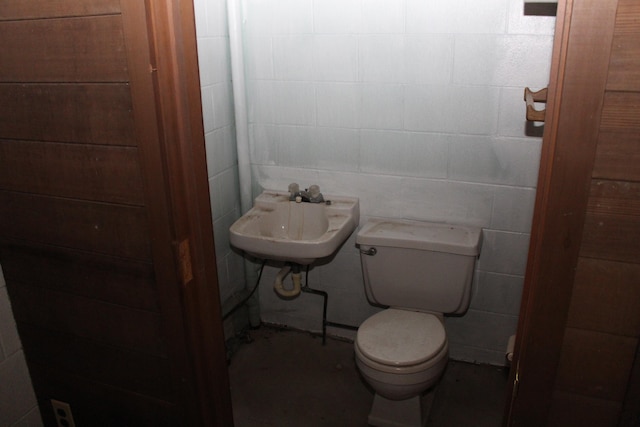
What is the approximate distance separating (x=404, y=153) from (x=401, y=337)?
2.63 ft

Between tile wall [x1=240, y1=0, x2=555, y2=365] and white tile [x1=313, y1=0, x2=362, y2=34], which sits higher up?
white tile [x1=313, y1=0, x2=362, y2=34]

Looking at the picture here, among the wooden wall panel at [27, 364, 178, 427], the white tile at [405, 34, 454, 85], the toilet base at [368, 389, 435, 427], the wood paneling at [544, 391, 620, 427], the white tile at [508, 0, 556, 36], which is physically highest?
the white tile at [508, 0, 556, 36]

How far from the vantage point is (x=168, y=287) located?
129 cm

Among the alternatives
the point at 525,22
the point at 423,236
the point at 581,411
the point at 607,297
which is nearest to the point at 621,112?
the point at 607,297

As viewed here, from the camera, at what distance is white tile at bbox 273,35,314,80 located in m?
2.27

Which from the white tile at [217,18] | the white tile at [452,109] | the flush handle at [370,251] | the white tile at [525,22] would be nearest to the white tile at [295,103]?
the white tile at [217,18]

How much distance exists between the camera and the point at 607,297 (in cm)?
96

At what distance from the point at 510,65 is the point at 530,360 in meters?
1.35

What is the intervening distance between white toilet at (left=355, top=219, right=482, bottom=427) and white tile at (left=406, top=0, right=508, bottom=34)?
83cm

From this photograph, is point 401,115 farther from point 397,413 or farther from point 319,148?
point 397,413

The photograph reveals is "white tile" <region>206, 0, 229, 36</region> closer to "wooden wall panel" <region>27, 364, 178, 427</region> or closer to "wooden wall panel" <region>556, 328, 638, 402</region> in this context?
"wooden wall panel" <region>27, 364, 178, 427</region>

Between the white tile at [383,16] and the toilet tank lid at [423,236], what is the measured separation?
2.76 feet

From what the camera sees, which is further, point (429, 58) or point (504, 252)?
point (504, 252)

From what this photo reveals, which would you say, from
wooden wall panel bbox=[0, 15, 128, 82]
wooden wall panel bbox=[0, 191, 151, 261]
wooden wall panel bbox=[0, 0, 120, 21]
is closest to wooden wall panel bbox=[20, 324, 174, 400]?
wooden wall panel bbox=[0, 191, 151, 261]
